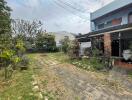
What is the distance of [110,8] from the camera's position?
25.3 metres

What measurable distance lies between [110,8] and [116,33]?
6.55m

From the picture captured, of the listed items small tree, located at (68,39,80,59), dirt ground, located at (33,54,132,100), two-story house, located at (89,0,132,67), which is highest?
two-story house, located at (89,0,132,67)

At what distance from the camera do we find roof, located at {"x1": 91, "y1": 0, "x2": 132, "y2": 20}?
72.6 feet

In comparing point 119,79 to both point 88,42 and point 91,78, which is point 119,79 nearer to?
point 91,78

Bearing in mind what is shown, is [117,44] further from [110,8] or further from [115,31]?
[110,8]

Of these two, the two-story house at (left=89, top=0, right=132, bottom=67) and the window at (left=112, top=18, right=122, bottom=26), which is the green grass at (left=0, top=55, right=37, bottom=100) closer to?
the two-story house at (left=89, top=0, right=132, bottom=67)

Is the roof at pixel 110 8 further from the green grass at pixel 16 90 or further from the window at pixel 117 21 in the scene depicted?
the green grass at pixel 16 90

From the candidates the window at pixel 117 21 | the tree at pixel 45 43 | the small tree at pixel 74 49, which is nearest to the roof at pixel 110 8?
the window at pixel 117 21

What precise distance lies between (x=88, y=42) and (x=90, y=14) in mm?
7050

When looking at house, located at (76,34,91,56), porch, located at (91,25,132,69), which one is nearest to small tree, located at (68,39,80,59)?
house, located at (76,34,91,56)

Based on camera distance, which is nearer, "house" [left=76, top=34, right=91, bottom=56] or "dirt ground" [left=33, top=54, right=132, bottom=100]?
"dirt ground" [left=33, top=54, right=132, bottom=100]

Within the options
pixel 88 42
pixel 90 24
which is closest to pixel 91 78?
pixel 88 42

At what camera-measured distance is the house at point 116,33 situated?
707 inches

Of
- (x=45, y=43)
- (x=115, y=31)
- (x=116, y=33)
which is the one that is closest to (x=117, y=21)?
(x=116, y=33)
